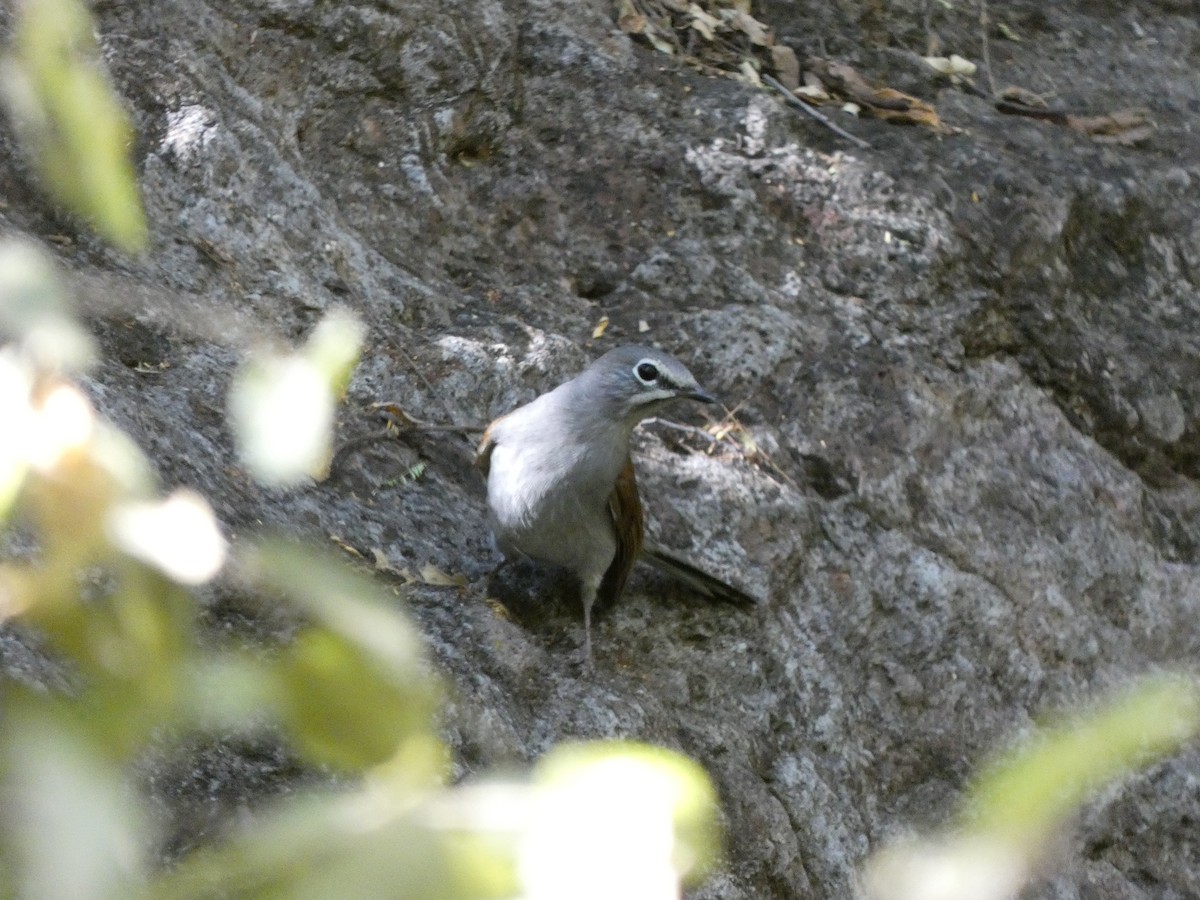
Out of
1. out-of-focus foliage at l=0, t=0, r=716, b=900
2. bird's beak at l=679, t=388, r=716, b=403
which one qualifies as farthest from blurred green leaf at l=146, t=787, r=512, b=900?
bird's beak at l=679, t=388, r=716, b=403

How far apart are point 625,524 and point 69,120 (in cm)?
356

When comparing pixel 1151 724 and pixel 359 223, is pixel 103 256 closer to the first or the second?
pixel 359 223

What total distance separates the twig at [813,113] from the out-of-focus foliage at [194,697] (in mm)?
5811

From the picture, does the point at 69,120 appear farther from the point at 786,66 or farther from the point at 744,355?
the point at 786,66

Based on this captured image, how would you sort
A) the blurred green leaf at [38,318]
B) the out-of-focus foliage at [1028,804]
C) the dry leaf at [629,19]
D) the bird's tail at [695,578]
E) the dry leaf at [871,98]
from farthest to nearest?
the dry leaf at [871,98]
the dry leaf at [629,19]
the bird's tail at [695,578]
the blurred green leaf at [38,318]
the out-of-focus foliage at [1028,804]

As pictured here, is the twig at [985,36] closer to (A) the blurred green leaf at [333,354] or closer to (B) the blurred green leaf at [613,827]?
(A) the blurred green leaf at [333,354]

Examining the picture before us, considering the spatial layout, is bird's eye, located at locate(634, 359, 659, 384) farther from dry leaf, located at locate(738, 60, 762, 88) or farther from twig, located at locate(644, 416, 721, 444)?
dry leaf, located at locate(738, 60, 762, 88)

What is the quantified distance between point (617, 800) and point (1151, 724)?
316 millimetres

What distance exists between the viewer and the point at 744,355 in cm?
550

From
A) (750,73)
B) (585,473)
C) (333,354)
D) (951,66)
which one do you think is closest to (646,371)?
(585,473)

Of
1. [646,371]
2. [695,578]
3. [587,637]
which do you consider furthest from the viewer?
[695,578]

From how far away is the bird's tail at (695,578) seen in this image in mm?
4629

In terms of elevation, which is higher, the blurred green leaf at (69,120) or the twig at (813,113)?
the blurred green leaf at (69,120)

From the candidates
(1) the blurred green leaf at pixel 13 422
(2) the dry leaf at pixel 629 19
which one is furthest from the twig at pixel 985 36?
(1) the blurred green leaf at pixel 13 422
